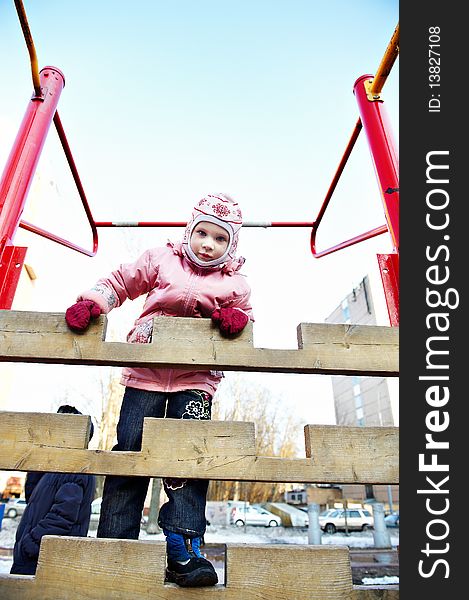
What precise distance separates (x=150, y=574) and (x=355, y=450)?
567 mm

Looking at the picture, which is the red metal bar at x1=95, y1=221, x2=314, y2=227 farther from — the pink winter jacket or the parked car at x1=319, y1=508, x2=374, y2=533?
the parked car at x1=319, y1=508, x2=374, y2=533

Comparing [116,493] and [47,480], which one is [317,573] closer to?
[116,493]

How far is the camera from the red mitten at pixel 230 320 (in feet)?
4.18

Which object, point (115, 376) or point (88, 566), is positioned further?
point (115, 376)

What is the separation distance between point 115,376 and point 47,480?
9.27 meters

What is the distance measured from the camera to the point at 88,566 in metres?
1.06

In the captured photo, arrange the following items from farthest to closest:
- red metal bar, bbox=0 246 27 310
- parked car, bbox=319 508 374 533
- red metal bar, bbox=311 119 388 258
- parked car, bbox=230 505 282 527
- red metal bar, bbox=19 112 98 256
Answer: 1. parked car, bbox=319 508 374 533
2. parked car, bbox=230 505 282 527
3. red metal bar, bbox=311 119 388 258
4. red metal bar, bbox=19 112 98 256
5. red metal bar, bbox=0 246 27 310

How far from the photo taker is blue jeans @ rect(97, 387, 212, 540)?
52.9 inches

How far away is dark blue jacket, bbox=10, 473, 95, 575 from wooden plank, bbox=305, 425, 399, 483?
55.6 inches

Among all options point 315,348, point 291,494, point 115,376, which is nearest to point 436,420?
point 315,348

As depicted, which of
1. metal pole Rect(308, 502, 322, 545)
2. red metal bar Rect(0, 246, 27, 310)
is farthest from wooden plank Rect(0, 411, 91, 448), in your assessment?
metal pole Rect(308, 502, 322, 545)

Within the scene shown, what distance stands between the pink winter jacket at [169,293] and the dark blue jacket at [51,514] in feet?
2.91

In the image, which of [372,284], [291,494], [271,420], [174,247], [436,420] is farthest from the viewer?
[291,494]

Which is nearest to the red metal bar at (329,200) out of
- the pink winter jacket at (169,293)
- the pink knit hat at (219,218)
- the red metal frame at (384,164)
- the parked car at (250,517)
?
the red metal frame at (384,164)
